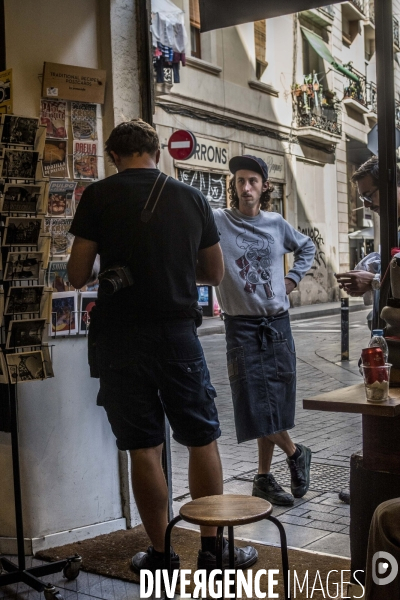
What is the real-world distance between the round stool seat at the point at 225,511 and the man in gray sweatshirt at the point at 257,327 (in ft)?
5.91

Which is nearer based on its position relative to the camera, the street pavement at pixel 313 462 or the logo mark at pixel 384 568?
the logo mark at pixel 384 568

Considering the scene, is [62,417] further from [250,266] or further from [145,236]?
[250,266]

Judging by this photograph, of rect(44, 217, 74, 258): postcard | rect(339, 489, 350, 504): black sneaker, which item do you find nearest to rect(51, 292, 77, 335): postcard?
rect(44, 217, 74, 258): postcard

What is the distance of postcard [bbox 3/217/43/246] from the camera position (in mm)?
3307

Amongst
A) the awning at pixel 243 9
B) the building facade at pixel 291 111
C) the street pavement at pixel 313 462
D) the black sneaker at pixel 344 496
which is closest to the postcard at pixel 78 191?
the awning at pixel 243 9

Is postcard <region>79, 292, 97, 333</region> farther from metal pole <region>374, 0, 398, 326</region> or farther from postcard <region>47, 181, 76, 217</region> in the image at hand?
metal pole <region>374, 0, 398, 326</region>

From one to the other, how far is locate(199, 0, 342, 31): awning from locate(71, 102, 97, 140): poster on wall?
769mm

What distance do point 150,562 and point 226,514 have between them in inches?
43.8

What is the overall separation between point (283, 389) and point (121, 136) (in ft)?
6.10

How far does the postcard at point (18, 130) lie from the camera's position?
3.32 meters

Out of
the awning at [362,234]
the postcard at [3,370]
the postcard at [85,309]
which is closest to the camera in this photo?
the postcard at [3,370]

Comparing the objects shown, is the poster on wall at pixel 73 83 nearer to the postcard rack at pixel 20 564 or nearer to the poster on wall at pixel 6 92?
the poster on wall at pixel 6 92

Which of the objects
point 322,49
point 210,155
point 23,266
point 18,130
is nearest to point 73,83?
point 18,130

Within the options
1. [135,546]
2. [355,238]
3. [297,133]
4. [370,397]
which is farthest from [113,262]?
[355,238]
